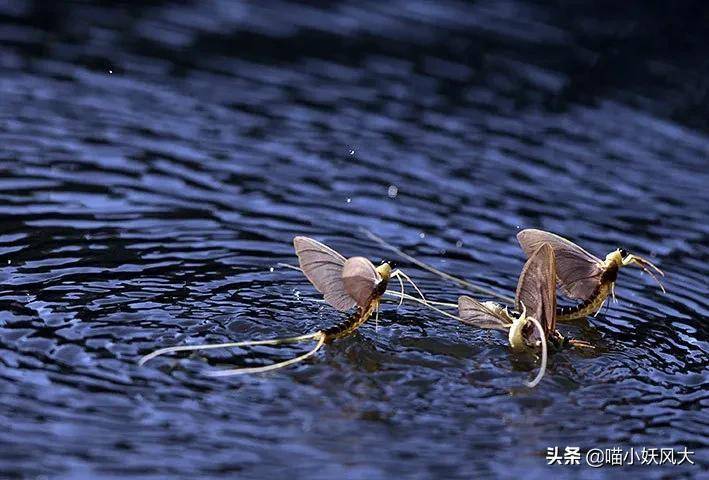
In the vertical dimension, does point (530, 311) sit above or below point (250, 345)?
above

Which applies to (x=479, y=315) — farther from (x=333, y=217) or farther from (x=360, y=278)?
(x=333, y=217)

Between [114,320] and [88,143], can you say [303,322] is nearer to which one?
[114,320]

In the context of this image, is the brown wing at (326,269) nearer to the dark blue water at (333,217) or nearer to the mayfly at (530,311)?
the dark blue water at (333,217)

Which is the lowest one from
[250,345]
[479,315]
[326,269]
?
[250,345]

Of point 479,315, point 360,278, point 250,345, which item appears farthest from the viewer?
point 479,315

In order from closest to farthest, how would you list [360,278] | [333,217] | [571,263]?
1. [360,278]
2. [571,263]
3. [333,217]

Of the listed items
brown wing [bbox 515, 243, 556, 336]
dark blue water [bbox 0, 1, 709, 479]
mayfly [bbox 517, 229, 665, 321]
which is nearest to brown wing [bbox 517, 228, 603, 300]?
mayfly [bbox 517, 229, 665, 321]

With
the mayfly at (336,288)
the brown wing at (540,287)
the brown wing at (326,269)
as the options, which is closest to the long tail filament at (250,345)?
the mayfly at (336,288)

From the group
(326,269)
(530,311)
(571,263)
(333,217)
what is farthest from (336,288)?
(333,217)
